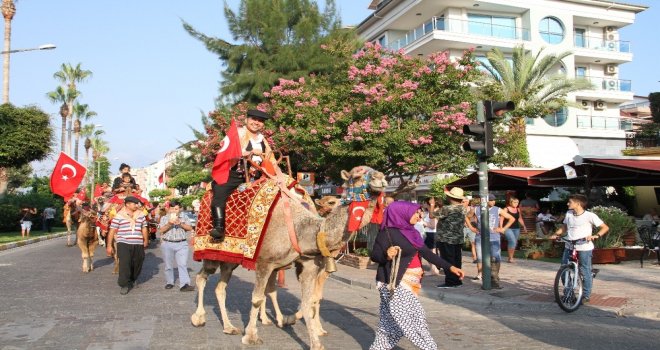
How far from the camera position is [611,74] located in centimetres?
4362

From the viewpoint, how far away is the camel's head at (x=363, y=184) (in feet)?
19.2

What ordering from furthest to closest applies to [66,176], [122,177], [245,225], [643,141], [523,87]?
[643,141]
[523,87]
[66,176]
[122,177]
[245,225]

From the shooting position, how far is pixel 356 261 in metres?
15.8

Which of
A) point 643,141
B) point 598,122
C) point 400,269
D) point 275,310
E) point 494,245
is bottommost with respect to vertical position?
point 275,310

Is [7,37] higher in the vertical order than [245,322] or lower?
higher

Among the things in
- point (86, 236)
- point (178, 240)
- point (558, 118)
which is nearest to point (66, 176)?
point (86, 236)

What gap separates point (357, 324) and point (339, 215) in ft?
8.66

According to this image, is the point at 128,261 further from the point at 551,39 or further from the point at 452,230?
the point at 551,39

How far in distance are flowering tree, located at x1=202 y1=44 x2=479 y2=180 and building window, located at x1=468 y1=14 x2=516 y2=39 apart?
19.3m

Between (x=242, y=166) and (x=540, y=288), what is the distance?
269 inches

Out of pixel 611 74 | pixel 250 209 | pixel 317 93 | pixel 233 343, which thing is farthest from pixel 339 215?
pixel 611 74

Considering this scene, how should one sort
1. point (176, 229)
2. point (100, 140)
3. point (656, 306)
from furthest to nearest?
point (100, 140)
point (176, 229)
point (656, 306)

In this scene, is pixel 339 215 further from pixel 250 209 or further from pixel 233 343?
pixel 233 343

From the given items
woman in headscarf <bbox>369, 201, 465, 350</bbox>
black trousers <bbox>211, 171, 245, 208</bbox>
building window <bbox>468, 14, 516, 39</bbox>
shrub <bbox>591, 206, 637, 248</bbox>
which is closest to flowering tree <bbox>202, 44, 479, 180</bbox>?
shrub <bbox>591, 206, 637, 248</bbox>
